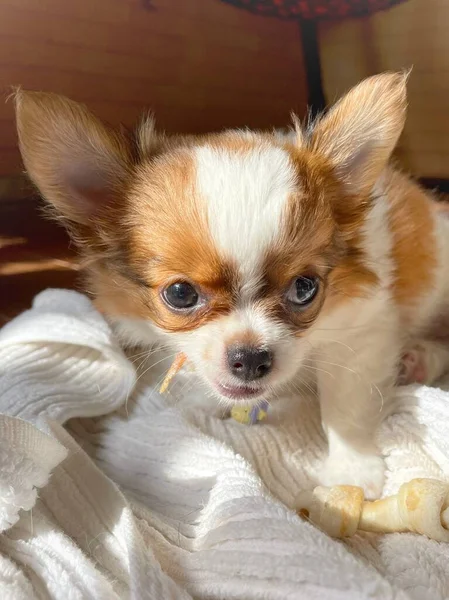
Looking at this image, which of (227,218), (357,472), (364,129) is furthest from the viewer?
(357,472)

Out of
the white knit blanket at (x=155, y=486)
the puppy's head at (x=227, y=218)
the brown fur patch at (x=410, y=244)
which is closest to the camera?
the white knit blanket at (x=155, y=486)

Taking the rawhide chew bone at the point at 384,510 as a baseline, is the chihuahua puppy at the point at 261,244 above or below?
above

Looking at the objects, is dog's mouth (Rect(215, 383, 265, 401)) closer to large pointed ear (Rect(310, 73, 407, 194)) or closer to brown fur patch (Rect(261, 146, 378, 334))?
brown fur patch (Rect(261, 146, 378, 334))

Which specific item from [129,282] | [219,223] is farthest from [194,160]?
[129,282]

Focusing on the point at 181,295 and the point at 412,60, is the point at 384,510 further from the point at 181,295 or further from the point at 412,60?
the point at 412,60

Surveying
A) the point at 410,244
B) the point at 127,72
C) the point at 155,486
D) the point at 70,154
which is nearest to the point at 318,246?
the point at 410,244

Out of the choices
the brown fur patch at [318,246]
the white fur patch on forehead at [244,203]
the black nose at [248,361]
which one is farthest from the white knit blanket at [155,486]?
the white fur patch on forehead at [244,203]

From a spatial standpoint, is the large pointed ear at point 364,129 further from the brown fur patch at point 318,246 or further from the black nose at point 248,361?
the black nose at point 248,361
